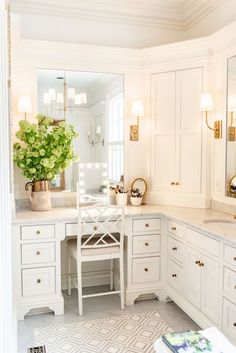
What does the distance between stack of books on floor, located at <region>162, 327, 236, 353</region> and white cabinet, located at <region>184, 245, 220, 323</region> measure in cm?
89

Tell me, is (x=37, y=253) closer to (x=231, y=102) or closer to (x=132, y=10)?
(x=231, y=102)

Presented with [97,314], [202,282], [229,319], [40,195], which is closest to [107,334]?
[97,314]

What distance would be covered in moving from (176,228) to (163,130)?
1.12m

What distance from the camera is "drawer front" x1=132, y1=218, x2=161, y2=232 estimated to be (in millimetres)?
3318

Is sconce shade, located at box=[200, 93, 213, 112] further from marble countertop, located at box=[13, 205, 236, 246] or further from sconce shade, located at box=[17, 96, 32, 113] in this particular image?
sconce shade, located at box=[17, 96, 32, 113]

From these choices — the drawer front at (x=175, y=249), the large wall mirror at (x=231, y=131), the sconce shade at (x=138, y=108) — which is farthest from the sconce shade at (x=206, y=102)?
the drawer front at (x=175, y=249)

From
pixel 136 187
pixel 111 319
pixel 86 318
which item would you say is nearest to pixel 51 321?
pixel 86 318

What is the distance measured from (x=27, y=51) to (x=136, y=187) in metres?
1.77

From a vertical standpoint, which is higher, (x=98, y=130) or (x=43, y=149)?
(x=98, y=130)

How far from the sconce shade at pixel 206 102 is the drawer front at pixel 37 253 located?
1.87m

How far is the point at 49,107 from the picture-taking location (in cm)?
359

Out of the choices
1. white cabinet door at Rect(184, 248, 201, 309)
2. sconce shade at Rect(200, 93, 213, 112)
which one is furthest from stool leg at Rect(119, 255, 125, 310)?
sconce shade at Rect(200, 93, 213, 112)

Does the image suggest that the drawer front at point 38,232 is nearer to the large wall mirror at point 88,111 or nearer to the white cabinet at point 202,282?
the large wall mirror at point 88,111

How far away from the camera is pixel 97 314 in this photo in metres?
3.17
